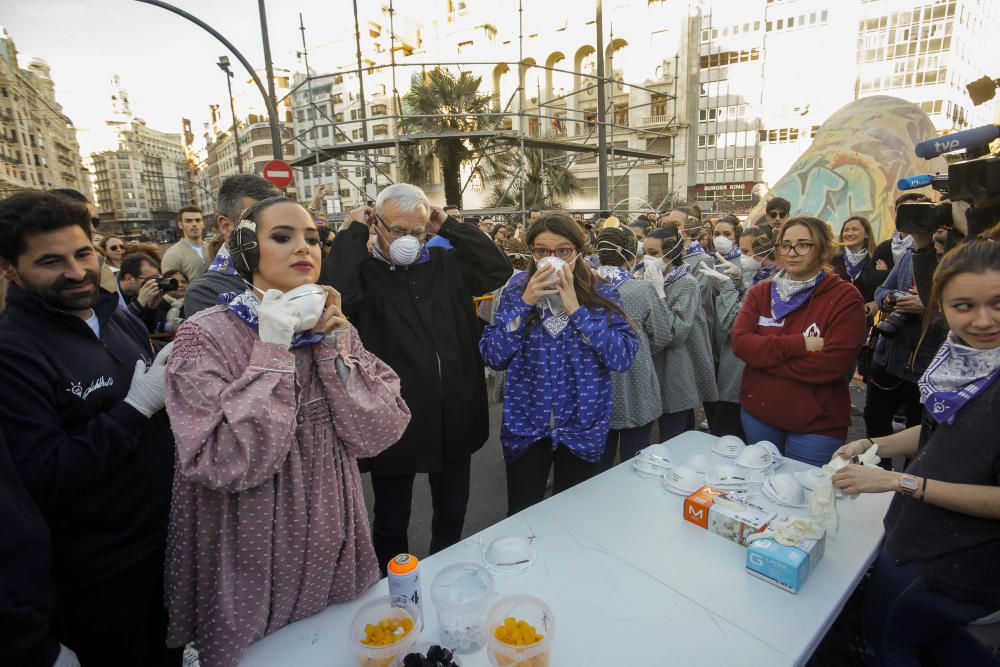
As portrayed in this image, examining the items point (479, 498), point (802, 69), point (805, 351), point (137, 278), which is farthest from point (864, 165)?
point (802, 69)

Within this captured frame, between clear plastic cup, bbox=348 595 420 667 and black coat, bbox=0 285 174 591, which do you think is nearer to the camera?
clear plastic cup, bbox=348 595 420 667

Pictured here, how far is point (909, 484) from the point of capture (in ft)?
5.23

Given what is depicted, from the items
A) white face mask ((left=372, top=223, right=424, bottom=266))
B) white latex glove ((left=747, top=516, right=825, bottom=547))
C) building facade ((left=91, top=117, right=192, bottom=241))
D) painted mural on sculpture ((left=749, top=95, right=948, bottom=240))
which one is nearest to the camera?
white latex glove ((left=747, top=516, right=825, bottom=547))

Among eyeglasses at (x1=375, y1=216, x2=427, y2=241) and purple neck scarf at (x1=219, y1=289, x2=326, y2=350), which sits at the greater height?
eyeglasses at (x1=375, y1=216, x2=427, y2=241)

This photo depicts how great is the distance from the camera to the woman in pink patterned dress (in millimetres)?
1303

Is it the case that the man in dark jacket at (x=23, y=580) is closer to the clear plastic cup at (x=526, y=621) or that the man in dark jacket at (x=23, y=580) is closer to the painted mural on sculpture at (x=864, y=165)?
the clear plastic cup at (x=526, y=621)

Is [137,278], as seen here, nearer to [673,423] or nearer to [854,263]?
[673,423]

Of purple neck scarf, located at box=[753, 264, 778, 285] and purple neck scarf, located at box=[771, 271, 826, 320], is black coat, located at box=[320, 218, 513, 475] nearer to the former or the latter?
purple neck scarf, located at box=[771, 271, 826, 320]

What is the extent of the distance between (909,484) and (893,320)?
2.08 meters

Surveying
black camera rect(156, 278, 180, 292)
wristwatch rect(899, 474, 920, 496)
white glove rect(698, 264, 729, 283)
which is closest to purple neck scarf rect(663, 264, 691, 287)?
white glove rect(698, 264, 729, 283)

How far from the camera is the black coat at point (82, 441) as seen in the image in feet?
4.58

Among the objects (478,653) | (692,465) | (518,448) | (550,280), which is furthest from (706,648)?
(550,280)

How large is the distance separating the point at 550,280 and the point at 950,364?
4.99 feet

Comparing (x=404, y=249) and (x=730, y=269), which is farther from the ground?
(x=404, y=249)
